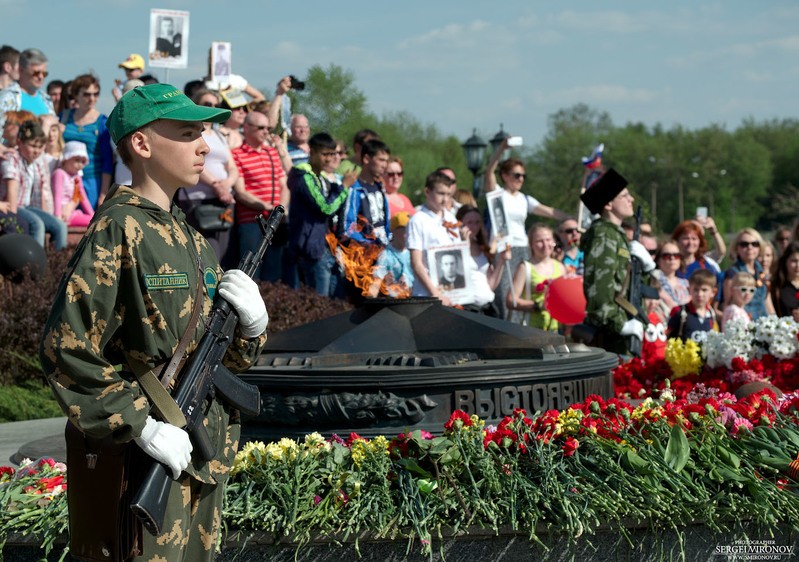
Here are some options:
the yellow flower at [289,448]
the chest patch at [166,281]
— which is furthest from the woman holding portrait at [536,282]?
the chest patch at [166,281]

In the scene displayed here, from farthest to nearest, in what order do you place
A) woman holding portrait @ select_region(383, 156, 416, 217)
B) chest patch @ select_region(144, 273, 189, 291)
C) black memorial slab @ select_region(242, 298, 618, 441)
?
woman holding portrait @ select_region(383, 156, 416, 217), black memorial slab @ select_region(242, 298, 618, 441), chest patch @ select_region(144, 273, 189, 291)

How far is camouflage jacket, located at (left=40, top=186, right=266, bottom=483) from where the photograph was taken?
10.6 feet

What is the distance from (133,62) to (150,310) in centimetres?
983

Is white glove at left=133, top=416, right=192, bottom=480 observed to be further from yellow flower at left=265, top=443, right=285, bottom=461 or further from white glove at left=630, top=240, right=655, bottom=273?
white glove at left=630, top=240, right=655, bottom=273

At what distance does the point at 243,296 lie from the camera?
11.6 ft

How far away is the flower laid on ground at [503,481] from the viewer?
4.70 metres

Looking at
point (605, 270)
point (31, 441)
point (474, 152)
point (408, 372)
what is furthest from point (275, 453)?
point (474, 152)

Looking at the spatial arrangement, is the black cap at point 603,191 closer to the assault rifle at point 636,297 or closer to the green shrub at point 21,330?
the assault rifle at point 636,297

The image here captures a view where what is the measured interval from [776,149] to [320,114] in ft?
227

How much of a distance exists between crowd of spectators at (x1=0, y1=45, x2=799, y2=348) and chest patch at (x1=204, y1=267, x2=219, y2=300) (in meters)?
6.09

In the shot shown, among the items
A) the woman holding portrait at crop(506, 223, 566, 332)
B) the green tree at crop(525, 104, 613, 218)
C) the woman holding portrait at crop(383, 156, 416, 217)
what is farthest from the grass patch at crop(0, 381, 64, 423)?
the green tree at crop(525, 104, 613, 218)

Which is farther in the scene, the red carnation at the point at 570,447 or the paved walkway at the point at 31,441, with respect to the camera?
the paved walkway at the point at 31,441

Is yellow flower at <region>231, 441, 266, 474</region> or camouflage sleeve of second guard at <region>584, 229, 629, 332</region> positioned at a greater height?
camouflage sleeve of second guard at <region>584, 229, 629, 332</region>

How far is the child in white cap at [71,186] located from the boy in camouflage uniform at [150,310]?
7.78m
